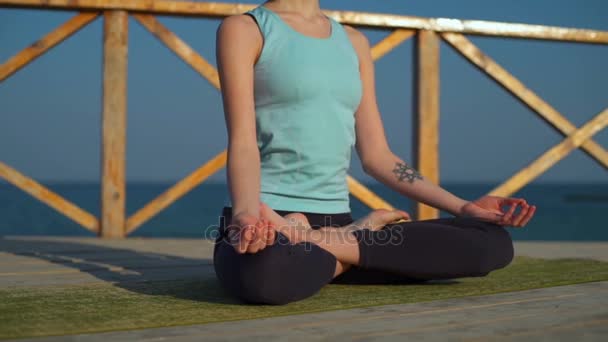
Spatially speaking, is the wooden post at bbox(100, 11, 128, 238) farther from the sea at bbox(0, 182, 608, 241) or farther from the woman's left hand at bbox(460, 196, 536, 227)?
the sea at bbox(0, 182, 608, 241)

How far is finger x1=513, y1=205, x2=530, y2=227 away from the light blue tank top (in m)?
0.40

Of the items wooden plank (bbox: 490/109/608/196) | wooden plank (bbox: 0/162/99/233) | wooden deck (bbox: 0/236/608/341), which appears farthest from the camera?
wooden plank (bbox: 490/109/608/196)

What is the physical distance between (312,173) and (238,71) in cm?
27

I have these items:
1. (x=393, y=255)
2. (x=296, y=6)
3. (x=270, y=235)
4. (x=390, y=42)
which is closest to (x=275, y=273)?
(x=270, y=235)

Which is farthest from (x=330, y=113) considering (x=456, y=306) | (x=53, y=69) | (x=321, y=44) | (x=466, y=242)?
(x=53, y=69)

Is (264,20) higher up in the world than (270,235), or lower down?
higher up

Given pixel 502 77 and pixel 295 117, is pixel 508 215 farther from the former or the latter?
pixel 502 77

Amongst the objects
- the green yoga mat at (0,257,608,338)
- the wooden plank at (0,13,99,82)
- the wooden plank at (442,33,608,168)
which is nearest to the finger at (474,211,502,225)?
the green yoga mat at (0,257,608,338)

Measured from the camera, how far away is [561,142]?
330 cm

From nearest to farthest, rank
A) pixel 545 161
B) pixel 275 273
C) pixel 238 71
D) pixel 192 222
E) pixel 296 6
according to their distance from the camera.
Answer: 1. pixel 275 273
2. pixel 238 71
3. pixel 296 6
4. pixel 545 161
5. pixel 192 222

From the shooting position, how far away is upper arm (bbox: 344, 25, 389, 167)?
1.81 metres

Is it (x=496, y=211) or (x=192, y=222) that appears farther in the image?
(x=192, y=222)

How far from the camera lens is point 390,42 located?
322 centimetres

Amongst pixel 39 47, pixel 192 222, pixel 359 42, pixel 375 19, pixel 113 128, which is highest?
pixel 192 222
